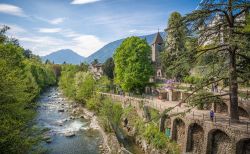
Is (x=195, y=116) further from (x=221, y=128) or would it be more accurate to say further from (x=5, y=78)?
(x=5, y=78)

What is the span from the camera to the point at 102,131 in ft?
107

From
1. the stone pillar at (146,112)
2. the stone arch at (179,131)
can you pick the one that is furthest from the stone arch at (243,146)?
the stone pillar at (146,112)

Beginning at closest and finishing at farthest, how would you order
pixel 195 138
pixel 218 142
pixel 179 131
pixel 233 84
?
1. pixel 233 84
2. pixel 218 142
3. pixel 195 138
4. pixel 179 131

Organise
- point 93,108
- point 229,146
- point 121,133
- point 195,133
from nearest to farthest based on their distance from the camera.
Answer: point 229,146 < point 195,133 < point 121,133 < point 93,108

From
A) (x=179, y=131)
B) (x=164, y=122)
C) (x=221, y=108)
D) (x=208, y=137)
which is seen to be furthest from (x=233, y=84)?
(x=164, y=122)

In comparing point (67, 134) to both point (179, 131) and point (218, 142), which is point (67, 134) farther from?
point (218, 142)

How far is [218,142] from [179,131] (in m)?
5.01

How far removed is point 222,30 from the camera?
45.6 feet

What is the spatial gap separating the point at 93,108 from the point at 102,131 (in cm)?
1248

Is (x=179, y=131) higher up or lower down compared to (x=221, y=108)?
lower down

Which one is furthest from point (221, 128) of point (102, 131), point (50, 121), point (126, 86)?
point (50, 121)

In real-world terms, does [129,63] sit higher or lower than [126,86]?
higher

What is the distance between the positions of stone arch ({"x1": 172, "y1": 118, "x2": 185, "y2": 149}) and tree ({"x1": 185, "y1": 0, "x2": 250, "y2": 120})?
27.0ft

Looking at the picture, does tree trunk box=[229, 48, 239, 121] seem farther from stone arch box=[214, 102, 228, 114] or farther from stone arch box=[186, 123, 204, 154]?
stone arch box=[214, 102, 228, 114]
